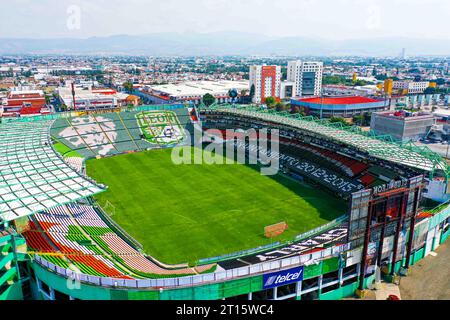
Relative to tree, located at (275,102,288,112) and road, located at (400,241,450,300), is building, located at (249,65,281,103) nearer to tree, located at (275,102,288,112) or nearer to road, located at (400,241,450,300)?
tree, located at (275,102,288,112)

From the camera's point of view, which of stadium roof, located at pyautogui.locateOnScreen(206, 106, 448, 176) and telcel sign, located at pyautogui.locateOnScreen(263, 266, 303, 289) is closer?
telcel sign, located at pyautogui.locateOnScreen(263, 266, 303, 289)

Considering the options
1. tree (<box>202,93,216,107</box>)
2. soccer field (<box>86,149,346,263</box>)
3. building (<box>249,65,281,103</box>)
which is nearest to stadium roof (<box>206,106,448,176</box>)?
soccer field (<box>86,149,346,263</box>)

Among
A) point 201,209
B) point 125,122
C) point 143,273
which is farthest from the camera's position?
point 125,122

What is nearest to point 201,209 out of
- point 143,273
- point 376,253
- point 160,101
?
point 143,273

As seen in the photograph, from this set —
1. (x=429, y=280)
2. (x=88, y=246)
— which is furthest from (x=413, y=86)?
(x=88, y=246)

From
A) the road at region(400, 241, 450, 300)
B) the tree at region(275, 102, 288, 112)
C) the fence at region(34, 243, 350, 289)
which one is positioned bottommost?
the road at region(400, 241, 450, 300)

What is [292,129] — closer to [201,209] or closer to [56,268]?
[201,209]
